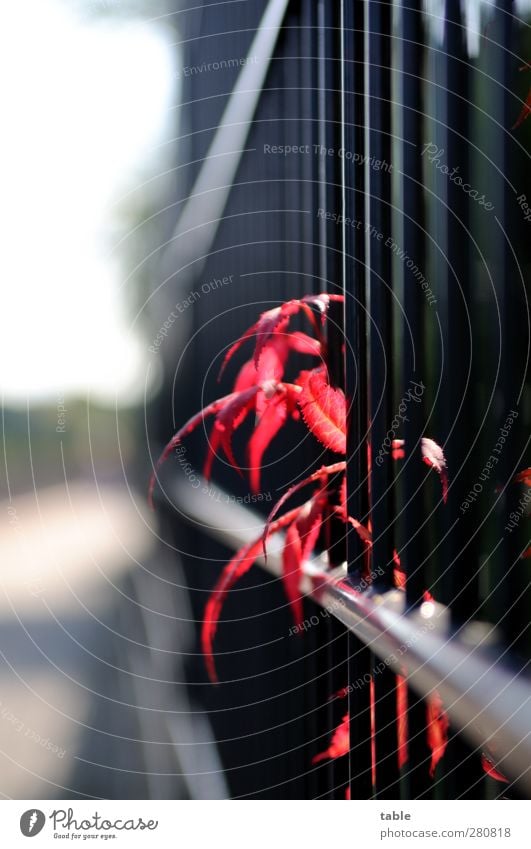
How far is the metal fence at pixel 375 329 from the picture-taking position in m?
0.31

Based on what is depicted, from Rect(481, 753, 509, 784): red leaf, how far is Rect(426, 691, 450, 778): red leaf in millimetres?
22

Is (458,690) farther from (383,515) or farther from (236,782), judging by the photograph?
(236,782)

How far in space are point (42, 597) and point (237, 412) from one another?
0.79ft

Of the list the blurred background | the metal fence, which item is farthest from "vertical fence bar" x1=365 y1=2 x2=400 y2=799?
the blurred background

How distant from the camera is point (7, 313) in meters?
0.53

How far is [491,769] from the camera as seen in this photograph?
33 cm

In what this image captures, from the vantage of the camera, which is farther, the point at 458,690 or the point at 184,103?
the point at 184,103

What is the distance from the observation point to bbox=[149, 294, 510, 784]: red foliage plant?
48cm

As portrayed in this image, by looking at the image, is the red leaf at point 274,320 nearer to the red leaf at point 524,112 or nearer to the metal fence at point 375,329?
the metal fence at point 375,329

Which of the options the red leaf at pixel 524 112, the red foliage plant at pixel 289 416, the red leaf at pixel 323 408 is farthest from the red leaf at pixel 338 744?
the red leaf at pixel 524 112
